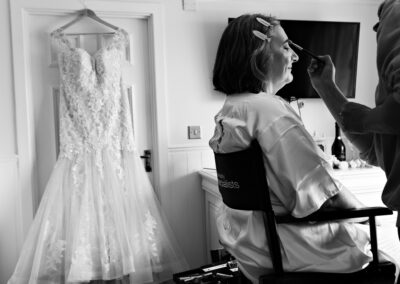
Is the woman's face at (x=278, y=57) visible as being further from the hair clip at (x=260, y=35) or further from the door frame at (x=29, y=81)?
the door frame at (x=29, y=81)

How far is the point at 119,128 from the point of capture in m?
2.48

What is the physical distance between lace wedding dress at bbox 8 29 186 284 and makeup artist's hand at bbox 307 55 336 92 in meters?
1.50

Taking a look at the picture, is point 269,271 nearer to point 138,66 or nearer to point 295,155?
point 295,155

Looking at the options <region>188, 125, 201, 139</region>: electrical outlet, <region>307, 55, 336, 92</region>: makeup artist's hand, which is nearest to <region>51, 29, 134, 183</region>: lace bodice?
<region>188, 125, 201, 139</region>: electrical outlet

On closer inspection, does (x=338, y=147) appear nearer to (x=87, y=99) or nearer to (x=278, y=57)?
(x=278, y=57)

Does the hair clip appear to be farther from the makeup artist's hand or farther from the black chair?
the black chair

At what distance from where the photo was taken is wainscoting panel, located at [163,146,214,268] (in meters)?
2.65

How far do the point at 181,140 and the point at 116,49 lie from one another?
74cm

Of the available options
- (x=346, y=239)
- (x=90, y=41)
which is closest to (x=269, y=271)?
(x=346, y=239)

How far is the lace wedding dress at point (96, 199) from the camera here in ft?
7.36

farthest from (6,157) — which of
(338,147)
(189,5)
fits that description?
(338,147)

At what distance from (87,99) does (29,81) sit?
0.40m

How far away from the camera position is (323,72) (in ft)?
4.02

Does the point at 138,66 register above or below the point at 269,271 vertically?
above
